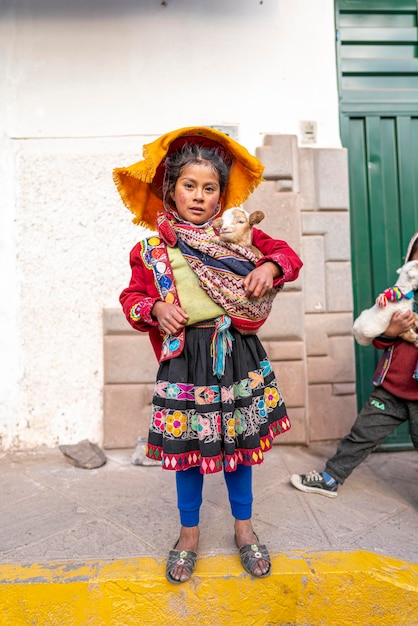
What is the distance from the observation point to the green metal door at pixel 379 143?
324 cm

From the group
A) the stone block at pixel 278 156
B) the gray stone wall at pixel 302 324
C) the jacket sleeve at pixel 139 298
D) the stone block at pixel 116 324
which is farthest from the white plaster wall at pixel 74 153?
the jacket sleeve at pixel 139 298

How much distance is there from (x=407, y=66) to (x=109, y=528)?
362 centimetres

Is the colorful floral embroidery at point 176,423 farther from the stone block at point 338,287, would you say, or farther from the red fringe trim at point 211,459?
the stone block at point 338,287

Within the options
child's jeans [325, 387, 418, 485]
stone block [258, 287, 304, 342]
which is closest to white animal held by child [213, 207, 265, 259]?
child's jeans [325, 387, 418, 485]

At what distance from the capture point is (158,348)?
1831 mm

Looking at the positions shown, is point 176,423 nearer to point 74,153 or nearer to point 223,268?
point 223,268

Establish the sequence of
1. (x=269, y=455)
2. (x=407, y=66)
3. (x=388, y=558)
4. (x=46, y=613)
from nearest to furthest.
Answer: (x=46, y=613) < (x=388, y=558) < (x=269, y=455) < (x=407, y=66)

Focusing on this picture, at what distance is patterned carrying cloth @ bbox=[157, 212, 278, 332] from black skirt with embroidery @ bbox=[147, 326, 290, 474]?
0.12 m

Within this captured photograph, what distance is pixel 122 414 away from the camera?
9.92 feet

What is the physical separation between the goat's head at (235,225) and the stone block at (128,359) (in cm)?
151

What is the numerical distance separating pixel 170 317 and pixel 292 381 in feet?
5.50

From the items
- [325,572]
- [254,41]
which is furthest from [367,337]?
[254,41]

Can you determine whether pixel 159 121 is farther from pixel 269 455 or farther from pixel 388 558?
pixel 388 558

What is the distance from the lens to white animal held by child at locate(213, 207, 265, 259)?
5.46ft
